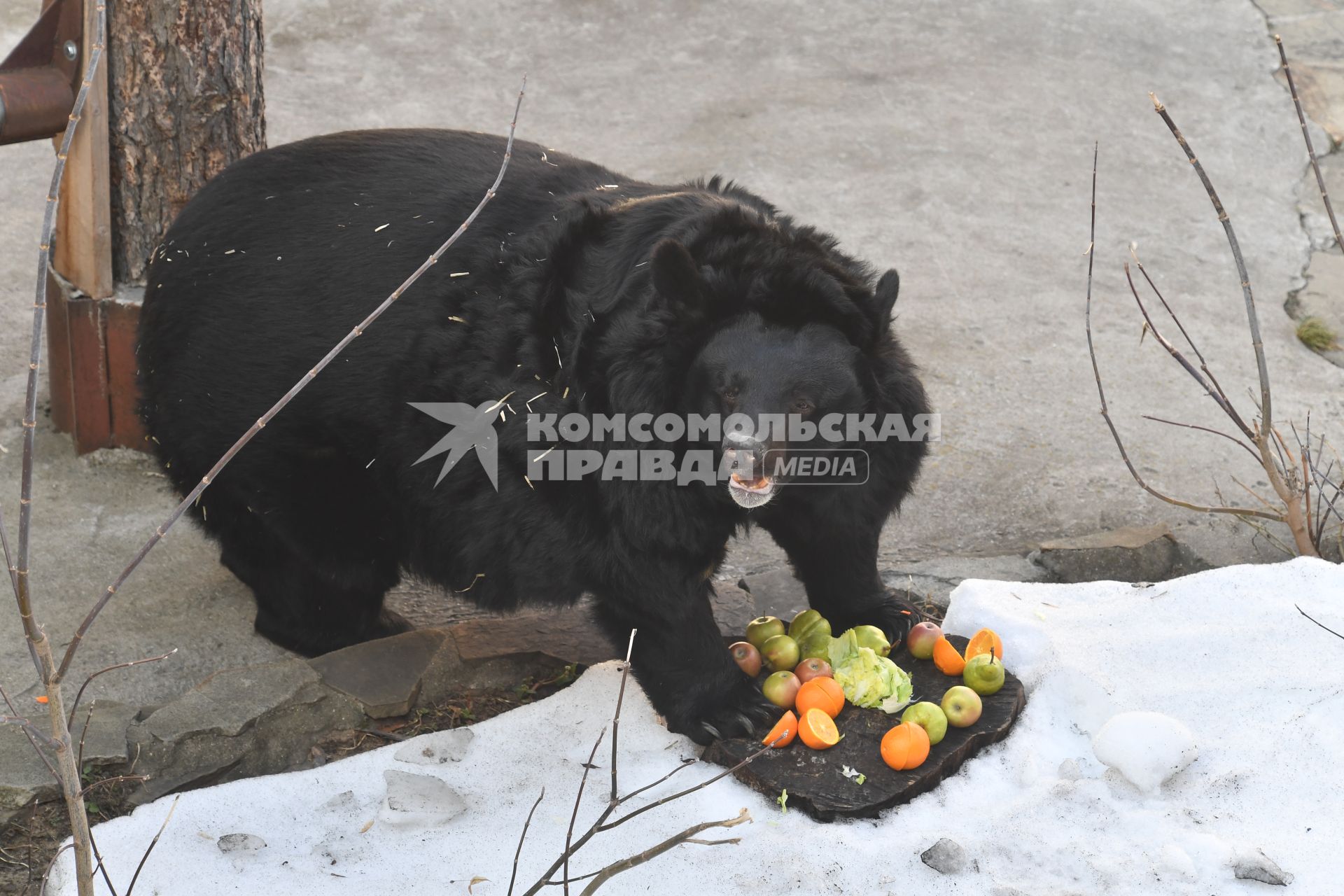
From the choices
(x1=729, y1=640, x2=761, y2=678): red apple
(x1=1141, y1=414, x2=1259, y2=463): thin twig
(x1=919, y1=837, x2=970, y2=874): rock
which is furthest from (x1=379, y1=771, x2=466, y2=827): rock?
(x1=1141, y1=414, x2=1259, y2=463): thin twig

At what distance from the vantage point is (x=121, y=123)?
4758 mm

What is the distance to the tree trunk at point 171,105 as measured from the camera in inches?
183

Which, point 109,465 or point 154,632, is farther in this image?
point 109,465

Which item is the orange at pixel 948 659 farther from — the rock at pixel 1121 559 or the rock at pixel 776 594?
the rock at pixel 1121 559

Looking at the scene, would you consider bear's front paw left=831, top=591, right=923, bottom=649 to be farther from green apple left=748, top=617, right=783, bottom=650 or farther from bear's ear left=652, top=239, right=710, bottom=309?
bear's ear left=652, top=239, right=710, bottom=309

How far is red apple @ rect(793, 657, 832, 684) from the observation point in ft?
12.1

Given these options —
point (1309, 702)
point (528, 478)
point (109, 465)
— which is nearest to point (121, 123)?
point (109, 465)

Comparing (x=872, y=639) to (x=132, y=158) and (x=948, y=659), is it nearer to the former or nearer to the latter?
(x=948, y=659)

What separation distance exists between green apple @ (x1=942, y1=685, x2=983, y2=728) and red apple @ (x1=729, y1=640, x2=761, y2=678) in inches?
21.5

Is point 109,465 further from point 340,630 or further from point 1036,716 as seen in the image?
point 1036,716

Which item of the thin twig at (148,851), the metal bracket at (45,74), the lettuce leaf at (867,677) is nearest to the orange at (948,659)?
the lettuce leaf at (867,677)

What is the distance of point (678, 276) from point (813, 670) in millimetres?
1217

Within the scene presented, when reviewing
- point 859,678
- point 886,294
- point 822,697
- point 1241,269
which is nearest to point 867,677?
point 859,678

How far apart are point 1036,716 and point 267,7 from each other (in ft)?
25.3
